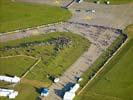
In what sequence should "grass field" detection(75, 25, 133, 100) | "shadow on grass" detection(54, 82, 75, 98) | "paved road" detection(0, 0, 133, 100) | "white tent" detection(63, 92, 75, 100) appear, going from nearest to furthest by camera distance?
"white tent" detection(63, 92, 75, 100) → "grass field" detection(75, 25, 133, 100) → "shadow on grass" detection(54, 82, 75, 98) → "paved road" detection(0, 0, 133, 100)

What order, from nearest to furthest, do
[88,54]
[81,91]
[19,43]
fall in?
1. [81,91]
2. [88,54]
3. [19,43]

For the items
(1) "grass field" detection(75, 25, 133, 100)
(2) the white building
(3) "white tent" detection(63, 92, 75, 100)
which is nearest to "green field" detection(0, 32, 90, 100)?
(2) the white building

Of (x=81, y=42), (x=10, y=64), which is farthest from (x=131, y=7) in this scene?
(x=10, y=64)

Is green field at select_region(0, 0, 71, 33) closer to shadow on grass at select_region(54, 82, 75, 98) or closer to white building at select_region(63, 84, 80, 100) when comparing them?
shadow on grass at select_region(54, 82, 75, 98)

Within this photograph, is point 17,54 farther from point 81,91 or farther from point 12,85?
point 81,91

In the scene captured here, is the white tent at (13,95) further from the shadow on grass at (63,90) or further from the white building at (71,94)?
the white building at (71,94)

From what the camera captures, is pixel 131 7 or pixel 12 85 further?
pixel 131 7
